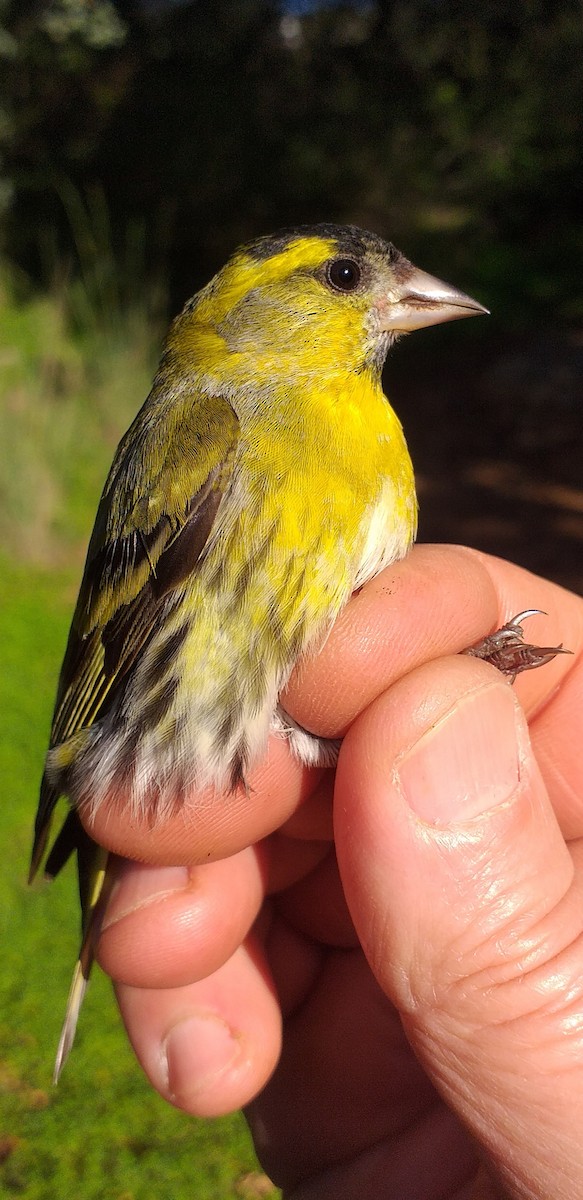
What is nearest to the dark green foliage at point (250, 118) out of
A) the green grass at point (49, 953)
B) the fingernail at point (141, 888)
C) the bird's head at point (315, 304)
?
the green grass at point (49, 953)

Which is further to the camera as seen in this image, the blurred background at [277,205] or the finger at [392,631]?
the blurred background at [277,205]

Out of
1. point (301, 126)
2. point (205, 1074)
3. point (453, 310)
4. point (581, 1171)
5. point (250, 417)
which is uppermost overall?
point (301, 126)

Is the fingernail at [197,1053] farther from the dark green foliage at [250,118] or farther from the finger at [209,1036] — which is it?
the dark green foliage at [250,118]

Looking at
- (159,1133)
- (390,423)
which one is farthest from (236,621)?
(159,1133)

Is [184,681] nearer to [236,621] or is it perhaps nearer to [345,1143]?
[236,621]

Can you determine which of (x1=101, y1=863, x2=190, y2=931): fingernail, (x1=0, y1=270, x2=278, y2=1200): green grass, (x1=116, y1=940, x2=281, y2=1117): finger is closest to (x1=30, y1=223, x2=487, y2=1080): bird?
(x1=101, y1=863, x2=190, y2=931): fingernail

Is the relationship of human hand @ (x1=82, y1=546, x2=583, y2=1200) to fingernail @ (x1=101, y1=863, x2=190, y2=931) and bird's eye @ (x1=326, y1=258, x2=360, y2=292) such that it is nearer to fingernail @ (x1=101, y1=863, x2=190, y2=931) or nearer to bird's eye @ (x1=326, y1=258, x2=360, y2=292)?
fingernail @ (x1=101, y1=863, x2=190, y2=931)

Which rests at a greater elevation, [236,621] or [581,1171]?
[236,621]
